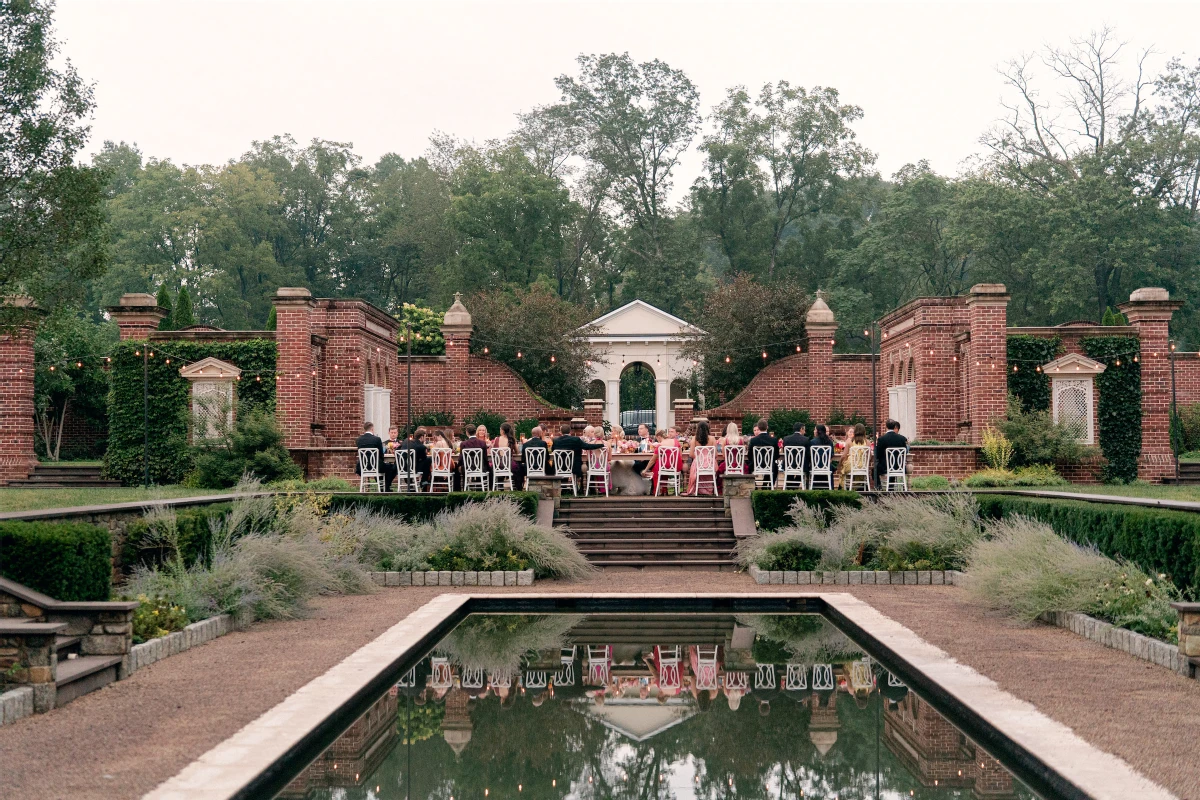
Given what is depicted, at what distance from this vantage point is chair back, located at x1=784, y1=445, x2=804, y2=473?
55.5 ft

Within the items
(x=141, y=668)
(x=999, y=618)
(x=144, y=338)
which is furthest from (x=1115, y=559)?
(x=144, y=338)

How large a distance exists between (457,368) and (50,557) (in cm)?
2101

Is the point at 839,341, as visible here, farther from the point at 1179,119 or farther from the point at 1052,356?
the point at 1052,356

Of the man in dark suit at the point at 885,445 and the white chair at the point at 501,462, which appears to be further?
the white chair at the point at 501,462

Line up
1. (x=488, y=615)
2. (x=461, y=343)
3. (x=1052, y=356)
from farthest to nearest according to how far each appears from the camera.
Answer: (x=461, y=343) → (x=1052, y=356) → (x=488, y=615)

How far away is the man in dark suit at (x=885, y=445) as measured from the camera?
16.8m

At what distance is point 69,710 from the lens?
22.0 ft

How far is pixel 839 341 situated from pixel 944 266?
526 cm

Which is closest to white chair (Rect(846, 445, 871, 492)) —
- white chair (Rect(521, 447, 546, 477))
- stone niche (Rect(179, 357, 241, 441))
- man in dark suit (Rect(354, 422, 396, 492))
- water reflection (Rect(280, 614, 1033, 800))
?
white chair (Rect(521, 447, 546, 477))

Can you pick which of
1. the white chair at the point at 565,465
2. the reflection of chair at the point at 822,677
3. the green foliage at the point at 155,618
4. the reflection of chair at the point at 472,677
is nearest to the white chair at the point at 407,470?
the white chair at the point at 565,465

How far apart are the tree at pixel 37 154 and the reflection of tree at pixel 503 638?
1232 centimetres

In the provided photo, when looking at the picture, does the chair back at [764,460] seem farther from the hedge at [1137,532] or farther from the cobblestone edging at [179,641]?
the cobblestone edging at [179,641]

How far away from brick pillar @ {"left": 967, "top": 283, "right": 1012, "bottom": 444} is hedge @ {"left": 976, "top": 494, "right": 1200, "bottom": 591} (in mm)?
10289

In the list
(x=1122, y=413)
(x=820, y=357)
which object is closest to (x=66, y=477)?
(x=820, y=357)
